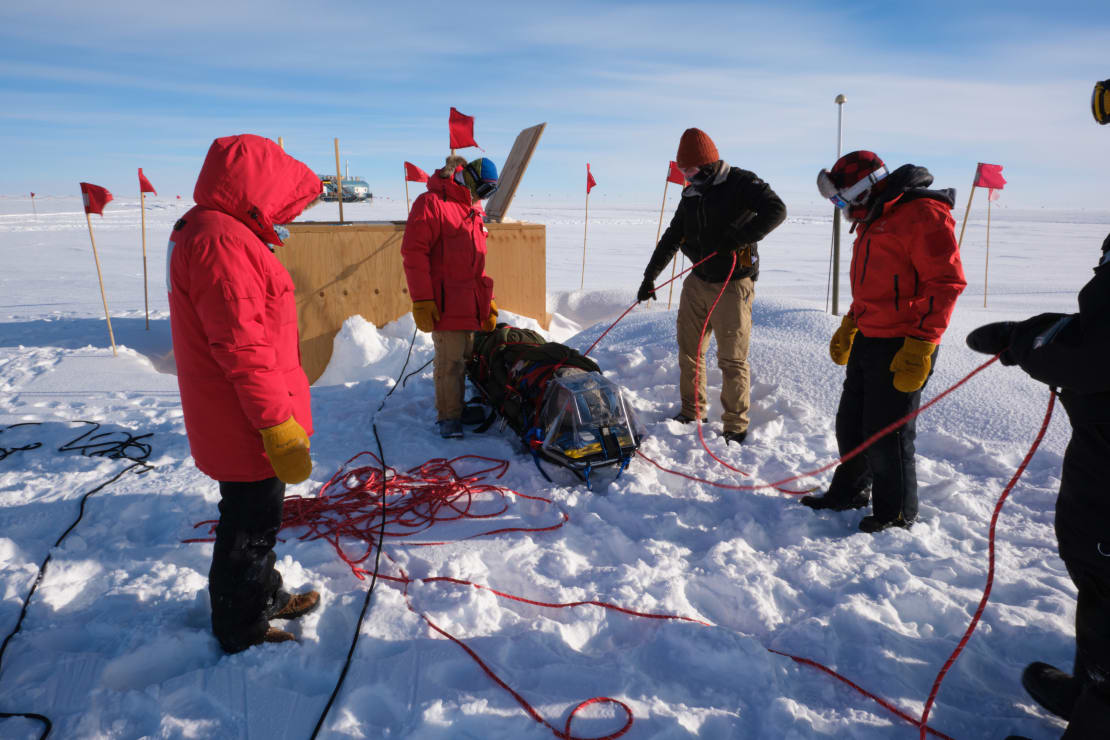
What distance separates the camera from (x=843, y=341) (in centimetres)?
337

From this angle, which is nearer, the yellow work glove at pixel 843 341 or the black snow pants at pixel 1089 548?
the black snow pants at pixel 1089 548

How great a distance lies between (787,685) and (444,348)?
289 cm

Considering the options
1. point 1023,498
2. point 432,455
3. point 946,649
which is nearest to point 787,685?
point 946,649

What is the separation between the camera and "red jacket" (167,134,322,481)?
5.85 feet

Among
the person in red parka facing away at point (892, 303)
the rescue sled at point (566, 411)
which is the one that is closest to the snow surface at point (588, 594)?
the rescue sled at point (566, 411)

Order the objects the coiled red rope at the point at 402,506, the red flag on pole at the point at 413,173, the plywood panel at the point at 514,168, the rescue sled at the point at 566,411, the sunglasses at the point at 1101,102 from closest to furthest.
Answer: the sunglasses at the point at 1101,102, the coiled red rope at the point at 402,506, the rescue sled at the point at 566,411, the plywood panel at the point at 514,168, the red flag on pole at the point at 413,173

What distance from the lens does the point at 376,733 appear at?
1.84m

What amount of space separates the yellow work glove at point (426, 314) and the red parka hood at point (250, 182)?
1.91m

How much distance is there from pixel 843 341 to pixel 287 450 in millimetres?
2839

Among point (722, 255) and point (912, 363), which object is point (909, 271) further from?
point (722, 255)

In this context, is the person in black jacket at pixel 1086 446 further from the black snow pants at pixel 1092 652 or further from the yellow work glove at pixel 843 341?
the yellow work glove at pixel 843 341

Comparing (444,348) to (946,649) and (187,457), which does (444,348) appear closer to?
(187,457)

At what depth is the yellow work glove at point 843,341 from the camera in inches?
130

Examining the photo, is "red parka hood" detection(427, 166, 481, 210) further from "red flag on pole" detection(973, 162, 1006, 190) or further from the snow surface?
"red flag on pole" detection(973, 162, 1006, 190)
